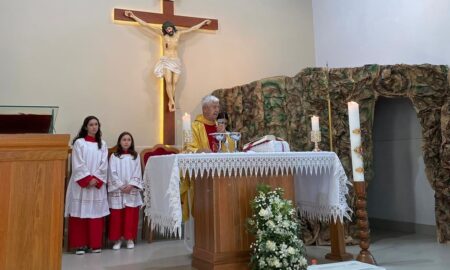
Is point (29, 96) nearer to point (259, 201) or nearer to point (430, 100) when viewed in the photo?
point (259, 201)

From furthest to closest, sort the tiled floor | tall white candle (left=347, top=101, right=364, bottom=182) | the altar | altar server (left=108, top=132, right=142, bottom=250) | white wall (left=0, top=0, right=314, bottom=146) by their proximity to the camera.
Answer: white wall (left=0, top=0, right=314, bottom=146) → altar server (left=108, top=132, right=142, bottom=250) → the tiled floor → tall white candle (left=347, top=101, right=364, bottom=182) → the altar

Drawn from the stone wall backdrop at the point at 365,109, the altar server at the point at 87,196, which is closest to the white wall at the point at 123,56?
the altar server at the point at 87,196

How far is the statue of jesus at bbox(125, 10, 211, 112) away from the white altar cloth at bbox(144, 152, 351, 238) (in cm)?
307

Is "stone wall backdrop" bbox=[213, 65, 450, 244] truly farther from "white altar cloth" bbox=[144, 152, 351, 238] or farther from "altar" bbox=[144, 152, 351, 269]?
"altar" bbox=[144, 152, 351, 269]

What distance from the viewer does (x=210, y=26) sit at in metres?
7.01

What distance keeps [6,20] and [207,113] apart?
373 cm

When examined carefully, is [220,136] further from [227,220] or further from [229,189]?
[227,220]

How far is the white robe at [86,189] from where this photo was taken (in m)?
5.03

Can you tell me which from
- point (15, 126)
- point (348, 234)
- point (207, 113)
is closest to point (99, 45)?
point (207, 113)

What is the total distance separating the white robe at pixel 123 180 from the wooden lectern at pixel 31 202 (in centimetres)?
343

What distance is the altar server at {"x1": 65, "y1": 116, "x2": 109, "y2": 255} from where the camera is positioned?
4.99 meters

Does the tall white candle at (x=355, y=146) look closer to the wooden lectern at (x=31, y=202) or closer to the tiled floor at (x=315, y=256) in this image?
the tiled floor at (x=315, y=256)

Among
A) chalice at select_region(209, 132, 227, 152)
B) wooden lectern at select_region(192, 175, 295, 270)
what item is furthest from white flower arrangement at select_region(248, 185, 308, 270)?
chalice at select_region(209, 132, 227, 152)

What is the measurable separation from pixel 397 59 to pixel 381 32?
22.7 inches
